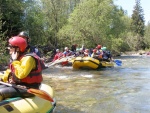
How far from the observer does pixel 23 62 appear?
173 inches

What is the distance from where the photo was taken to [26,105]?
4.36 meters

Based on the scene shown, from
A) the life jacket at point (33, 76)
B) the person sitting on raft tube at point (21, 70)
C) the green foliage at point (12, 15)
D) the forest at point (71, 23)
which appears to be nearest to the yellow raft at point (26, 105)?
the person sitting on raft tube at point (21, 70)

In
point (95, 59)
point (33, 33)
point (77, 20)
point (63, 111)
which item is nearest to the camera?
point (63, 111)

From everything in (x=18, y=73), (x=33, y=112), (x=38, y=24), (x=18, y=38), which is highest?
(x=38, y=24)

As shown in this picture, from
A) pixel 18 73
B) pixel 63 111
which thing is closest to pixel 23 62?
pixel 18 73

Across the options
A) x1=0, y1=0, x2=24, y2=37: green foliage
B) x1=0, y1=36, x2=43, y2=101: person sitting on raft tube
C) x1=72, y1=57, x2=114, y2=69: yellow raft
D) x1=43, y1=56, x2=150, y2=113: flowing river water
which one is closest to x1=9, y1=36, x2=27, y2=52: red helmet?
x1=0, y1=36, x2=43, y2=101: person sitting on raft tube

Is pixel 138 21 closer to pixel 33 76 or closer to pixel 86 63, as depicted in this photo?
pixel 86 63

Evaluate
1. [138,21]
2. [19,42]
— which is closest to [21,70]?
[19,42]

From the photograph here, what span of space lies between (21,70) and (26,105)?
20.5 inches

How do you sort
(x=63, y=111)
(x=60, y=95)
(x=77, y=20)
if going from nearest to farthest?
(x=63, y=111), (x=60, y=95), (x=77, y=20)

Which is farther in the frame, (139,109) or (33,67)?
(139,109)

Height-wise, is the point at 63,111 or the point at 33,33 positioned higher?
the point at 33,33

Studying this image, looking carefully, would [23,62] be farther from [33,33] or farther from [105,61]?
[33,33]

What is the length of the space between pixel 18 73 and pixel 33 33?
17101 mm
